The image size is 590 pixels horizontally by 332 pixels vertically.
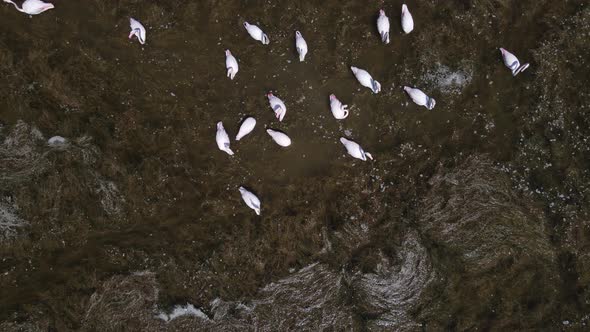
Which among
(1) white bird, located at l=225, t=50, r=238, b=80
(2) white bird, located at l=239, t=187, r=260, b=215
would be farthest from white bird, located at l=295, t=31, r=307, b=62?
(2) white bird, located at l=239, t=187, r=260, b=215

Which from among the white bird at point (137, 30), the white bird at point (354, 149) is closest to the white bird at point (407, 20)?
the white bird at point (354, 149)

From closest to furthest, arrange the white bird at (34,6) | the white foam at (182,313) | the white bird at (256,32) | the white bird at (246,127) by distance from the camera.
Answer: the white bird at (34,6)
the white bird at (256,32)
the white bird at (246,127)
the white foam at (182,313)

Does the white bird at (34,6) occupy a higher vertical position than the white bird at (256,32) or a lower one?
lower

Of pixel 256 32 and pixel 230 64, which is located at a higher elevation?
pixel 256 32

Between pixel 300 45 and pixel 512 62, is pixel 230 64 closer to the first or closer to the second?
pixel 300 45

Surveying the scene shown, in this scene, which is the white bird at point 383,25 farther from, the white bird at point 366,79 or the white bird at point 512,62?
the white bird at point 512,62

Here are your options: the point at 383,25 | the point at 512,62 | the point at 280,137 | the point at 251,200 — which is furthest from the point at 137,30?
the point at 512,62

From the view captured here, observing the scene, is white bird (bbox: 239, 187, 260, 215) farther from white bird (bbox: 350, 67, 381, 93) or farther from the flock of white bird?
white bird (bbox: 350, 67, 381, 93)

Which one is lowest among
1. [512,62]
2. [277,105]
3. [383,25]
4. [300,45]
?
[277,105]

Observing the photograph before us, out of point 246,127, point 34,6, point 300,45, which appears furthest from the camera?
point 246,127
